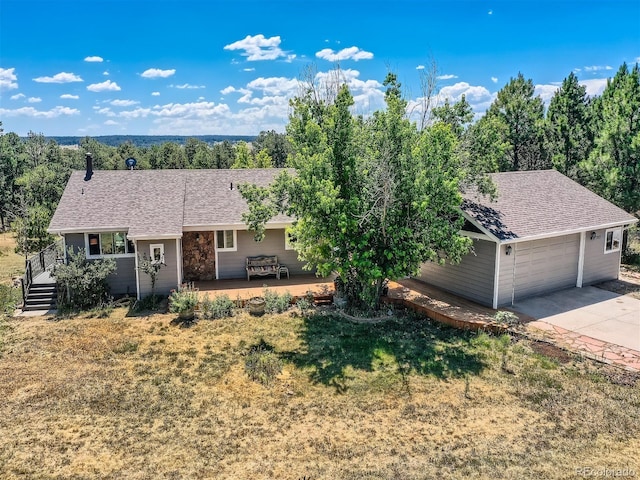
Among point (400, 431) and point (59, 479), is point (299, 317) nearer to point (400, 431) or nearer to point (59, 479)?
point (400, 431)

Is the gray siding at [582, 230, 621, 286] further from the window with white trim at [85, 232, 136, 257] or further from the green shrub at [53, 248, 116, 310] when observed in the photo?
the green shrub at [53, 248, 116, 310]

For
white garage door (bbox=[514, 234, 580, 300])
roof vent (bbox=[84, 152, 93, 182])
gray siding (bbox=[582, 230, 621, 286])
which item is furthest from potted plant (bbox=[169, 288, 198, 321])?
gray siding (bbox=[582, 230, 621, 286])

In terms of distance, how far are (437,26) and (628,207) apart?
12222mm

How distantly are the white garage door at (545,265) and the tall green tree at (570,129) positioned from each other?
34.9 feet

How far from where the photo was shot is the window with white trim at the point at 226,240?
17.5 m

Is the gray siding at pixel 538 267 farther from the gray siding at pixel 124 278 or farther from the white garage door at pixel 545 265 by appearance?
the gray siding at pixel 124 278

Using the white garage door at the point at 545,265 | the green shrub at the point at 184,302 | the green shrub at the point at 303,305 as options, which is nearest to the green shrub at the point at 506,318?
the white garage door at the point at 545,265

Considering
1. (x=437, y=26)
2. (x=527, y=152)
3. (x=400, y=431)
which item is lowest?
(x=400, y=431)

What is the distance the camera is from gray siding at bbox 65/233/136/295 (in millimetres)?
16047

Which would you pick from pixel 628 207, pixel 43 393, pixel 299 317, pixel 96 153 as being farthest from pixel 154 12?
pixel 96 153

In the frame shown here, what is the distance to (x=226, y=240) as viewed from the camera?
57.7ft

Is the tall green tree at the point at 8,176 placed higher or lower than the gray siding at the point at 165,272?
higher

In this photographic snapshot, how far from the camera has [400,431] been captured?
838 cm

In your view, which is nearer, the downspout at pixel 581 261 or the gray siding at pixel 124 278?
the gray siding at pixel 124 278
